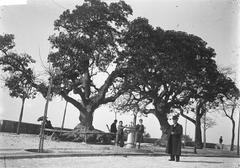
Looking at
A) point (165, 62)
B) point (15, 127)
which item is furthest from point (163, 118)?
point (15, 127)

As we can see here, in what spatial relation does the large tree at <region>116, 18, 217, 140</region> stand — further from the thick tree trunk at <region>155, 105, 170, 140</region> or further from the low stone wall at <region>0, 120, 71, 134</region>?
the low stone wall at <region>0, 120, 71, 134</region>

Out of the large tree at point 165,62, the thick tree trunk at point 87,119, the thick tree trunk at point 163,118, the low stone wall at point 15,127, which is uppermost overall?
the large tree at point 165,62

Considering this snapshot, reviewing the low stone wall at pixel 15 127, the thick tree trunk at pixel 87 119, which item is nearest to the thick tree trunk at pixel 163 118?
the thick tree trunk at pixel 87 119

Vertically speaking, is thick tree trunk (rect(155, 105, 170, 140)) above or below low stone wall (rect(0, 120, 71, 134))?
above

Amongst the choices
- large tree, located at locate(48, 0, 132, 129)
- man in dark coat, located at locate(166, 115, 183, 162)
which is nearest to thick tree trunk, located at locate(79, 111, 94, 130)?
large tree, located at locate(48, 0, 132, 129)

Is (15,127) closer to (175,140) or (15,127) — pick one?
(15,127)

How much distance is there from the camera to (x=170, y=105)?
1195 inches

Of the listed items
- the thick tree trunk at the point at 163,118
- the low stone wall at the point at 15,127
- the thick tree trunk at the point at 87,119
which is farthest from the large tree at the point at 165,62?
the low stone wall at the point at 15,127

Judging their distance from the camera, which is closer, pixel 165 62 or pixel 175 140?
pixel 175 140

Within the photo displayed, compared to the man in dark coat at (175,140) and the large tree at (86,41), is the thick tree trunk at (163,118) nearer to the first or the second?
the large tree at (86,41)

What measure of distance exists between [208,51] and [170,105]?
5315 millimetres

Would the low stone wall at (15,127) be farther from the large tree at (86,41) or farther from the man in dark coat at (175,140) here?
the man in dark coat at (175,140)

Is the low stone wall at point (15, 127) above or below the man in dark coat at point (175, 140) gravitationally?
→ above

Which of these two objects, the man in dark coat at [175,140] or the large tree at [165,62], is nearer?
the man in dark coat at [175,140]
